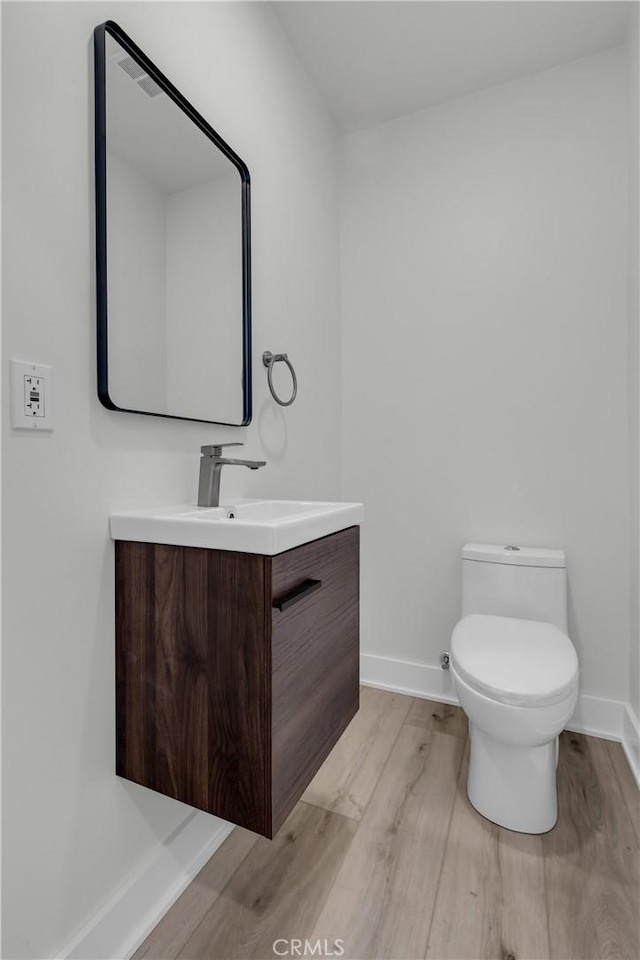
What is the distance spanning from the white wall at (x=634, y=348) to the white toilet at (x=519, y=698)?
247 mm

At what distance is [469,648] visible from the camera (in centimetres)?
146

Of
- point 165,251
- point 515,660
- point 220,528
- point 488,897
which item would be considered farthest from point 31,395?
point 488,897

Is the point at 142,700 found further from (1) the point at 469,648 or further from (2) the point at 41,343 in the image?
(1) the point at 469,648

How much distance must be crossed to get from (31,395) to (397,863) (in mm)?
1398

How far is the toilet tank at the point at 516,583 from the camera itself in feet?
5.66

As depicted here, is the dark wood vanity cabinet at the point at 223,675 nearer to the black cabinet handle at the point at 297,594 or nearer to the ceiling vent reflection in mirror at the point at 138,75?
the black cabinet handle at the point at 297,594

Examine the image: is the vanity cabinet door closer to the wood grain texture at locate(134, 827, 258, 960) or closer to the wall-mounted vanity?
the wall-mounted vanity

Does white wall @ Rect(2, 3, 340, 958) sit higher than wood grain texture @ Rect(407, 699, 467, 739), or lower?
higher

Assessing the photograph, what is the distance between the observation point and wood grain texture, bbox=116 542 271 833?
88cm

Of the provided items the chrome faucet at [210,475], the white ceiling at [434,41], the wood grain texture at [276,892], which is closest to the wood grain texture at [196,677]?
the chrome faucet at [210,475]

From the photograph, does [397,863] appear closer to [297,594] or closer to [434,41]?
[297,594]

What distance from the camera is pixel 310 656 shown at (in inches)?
40.6

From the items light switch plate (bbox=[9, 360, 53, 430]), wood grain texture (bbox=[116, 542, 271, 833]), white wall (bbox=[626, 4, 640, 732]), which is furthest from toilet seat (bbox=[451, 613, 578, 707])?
light switch plate (bbox=[9, 360, 53, 430])

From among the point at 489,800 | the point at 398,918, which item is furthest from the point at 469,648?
the point at 398,918
